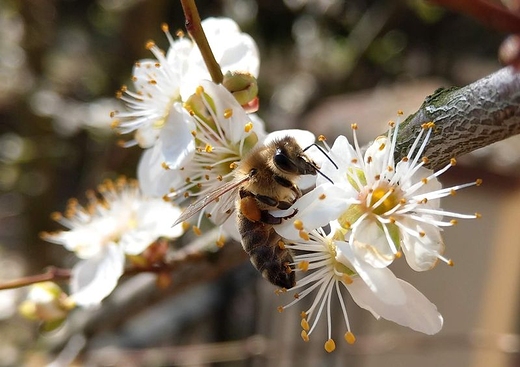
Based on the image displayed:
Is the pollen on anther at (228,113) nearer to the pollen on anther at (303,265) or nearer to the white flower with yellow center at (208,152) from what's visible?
the white flower with yellow center at (208,152)

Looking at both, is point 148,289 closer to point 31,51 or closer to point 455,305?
point 455,305

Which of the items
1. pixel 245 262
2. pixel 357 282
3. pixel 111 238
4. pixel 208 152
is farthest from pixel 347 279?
pixel 245 262

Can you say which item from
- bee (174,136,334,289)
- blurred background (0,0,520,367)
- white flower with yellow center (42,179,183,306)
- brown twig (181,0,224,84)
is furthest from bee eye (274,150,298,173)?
blurred background (0,0,520,367)

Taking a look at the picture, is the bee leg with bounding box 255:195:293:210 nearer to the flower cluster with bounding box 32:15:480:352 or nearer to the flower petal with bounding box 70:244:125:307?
the flower cluster with bounding box 32:15:480:352

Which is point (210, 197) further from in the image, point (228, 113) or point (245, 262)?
point (245, 262)

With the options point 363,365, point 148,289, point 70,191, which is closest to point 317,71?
point 70,191

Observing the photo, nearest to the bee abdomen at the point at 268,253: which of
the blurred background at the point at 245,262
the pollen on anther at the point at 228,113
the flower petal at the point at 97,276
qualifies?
the pollen on anther at the point at 228,113
